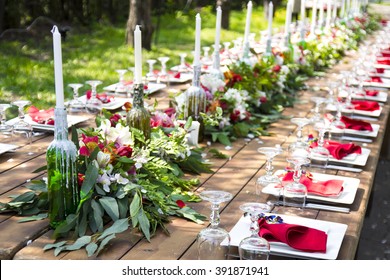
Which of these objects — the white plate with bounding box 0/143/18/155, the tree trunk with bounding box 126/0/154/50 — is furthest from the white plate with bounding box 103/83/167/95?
the tree trunk with bounding box 126/0/154/50

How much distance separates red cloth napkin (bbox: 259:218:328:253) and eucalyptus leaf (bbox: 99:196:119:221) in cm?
52

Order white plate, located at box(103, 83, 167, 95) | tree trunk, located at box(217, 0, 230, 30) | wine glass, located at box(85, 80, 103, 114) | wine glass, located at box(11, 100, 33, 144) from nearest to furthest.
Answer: wine glass, located at box(11, 100, 33, 144), wine glass, located at box(85, 80, 103, 114), white plate, located at box(103, 83, 167, 95), tree trunk, located at box(217, 0, 230, 30)

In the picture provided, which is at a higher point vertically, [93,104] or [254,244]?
[254,244]

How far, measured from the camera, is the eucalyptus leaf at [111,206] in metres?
2.48

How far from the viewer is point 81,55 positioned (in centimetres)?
980

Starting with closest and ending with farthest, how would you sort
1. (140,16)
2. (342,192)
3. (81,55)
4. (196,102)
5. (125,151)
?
(125,151)
(342,192)
(196,102)
(81,55)
(140,16)

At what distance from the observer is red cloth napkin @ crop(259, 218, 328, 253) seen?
2262 mm

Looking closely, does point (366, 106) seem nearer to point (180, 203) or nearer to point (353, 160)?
point (353, 160)

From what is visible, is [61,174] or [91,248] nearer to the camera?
[91,248]

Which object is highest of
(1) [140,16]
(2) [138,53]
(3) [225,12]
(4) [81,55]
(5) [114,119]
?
(2) [138,53]

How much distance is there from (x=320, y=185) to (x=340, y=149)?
0.56m

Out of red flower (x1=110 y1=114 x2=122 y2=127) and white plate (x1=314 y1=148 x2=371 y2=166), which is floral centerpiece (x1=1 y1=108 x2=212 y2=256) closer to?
red flower (x1=110 y1=114 x2=122 y2=127)

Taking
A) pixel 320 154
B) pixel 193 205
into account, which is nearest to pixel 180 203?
pixel 193 205

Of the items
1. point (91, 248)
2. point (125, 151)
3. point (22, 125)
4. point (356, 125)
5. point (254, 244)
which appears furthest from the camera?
point (356, 125)
